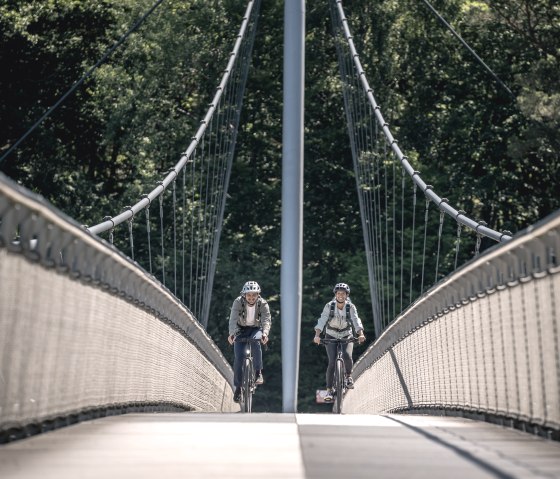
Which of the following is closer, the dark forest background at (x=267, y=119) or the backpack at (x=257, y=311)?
the backpack at (x=257, y=311)

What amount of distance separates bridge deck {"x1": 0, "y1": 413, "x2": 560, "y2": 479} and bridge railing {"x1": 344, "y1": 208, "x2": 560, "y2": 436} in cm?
25

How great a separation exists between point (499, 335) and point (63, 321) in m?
2.65

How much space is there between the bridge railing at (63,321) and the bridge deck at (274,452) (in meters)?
0.19

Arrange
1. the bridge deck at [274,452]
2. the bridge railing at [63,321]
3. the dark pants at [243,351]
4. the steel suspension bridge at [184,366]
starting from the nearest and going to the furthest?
the bridge deck at [274,452] → the steel suspension bridge at [184,366] → the bridge railing at [63,321] → the dark pants at [243,351]

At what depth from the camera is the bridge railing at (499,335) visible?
24.3ft

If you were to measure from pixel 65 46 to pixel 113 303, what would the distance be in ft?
106

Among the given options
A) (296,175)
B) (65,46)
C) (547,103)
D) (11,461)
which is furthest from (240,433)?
(65,46)

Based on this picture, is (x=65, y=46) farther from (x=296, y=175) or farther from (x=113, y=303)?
(x=113, y=303)

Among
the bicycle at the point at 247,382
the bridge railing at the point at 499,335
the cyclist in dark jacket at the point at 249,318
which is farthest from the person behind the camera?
the bicycle at the point at 247,382

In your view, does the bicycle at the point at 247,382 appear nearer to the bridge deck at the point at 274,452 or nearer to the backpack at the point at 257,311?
the backpack at the point at 257,311

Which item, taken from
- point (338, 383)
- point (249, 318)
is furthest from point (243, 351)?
point (338, 383)

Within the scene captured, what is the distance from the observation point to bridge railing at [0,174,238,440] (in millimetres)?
6512

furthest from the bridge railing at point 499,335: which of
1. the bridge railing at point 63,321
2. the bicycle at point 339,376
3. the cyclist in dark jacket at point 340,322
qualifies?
the bridge railing at point 63,321

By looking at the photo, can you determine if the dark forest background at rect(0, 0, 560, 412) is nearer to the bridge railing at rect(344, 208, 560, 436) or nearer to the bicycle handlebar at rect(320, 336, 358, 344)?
the bicycle handlebar at rect(320, 336, 358, 344)
